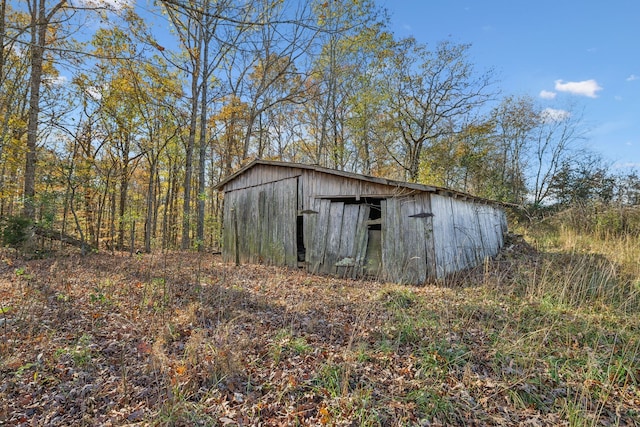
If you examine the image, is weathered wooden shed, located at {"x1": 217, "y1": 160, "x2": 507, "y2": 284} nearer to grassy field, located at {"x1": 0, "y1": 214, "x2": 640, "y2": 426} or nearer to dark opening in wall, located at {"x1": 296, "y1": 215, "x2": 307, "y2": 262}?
dark opening in wall, located at {"x1": 296, "y1": 215, "x2": 307, "y2": 262}

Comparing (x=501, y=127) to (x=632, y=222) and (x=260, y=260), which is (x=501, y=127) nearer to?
(x=632, y=222)

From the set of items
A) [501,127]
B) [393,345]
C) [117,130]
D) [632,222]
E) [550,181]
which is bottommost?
[393,345]

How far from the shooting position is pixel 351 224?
8914mm

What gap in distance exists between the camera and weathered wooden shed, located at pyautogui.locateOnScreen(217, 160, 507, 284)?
26.2ft

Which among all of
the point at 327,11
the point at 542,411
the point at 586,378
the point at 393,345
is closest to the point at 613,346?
the point at 586,378

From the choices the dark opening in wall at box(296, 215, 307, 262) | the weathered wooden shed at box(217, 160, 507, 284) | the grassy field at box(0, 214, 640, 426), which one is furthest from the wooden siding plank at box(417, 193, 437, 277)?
the dark opening in wall at box(296, 215, 307, 262)

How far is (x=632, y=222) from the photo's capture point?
1032 cm

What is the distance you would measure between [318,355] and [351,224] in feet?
17.7

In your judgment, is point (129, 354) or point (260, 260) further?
point (260, 260)

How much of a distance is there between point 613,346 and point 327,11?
57.2ft

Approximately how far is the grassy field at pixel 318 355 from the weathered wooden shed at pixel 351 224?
189cm

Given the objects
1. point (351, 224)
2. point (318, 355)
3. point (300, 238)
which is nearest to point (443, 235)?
point (351, 224)

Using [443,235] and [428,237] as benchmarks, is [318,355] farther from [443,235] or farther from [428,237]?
[443,235]

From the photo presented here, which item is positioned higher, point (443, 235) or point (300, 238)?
point (443, 235)
